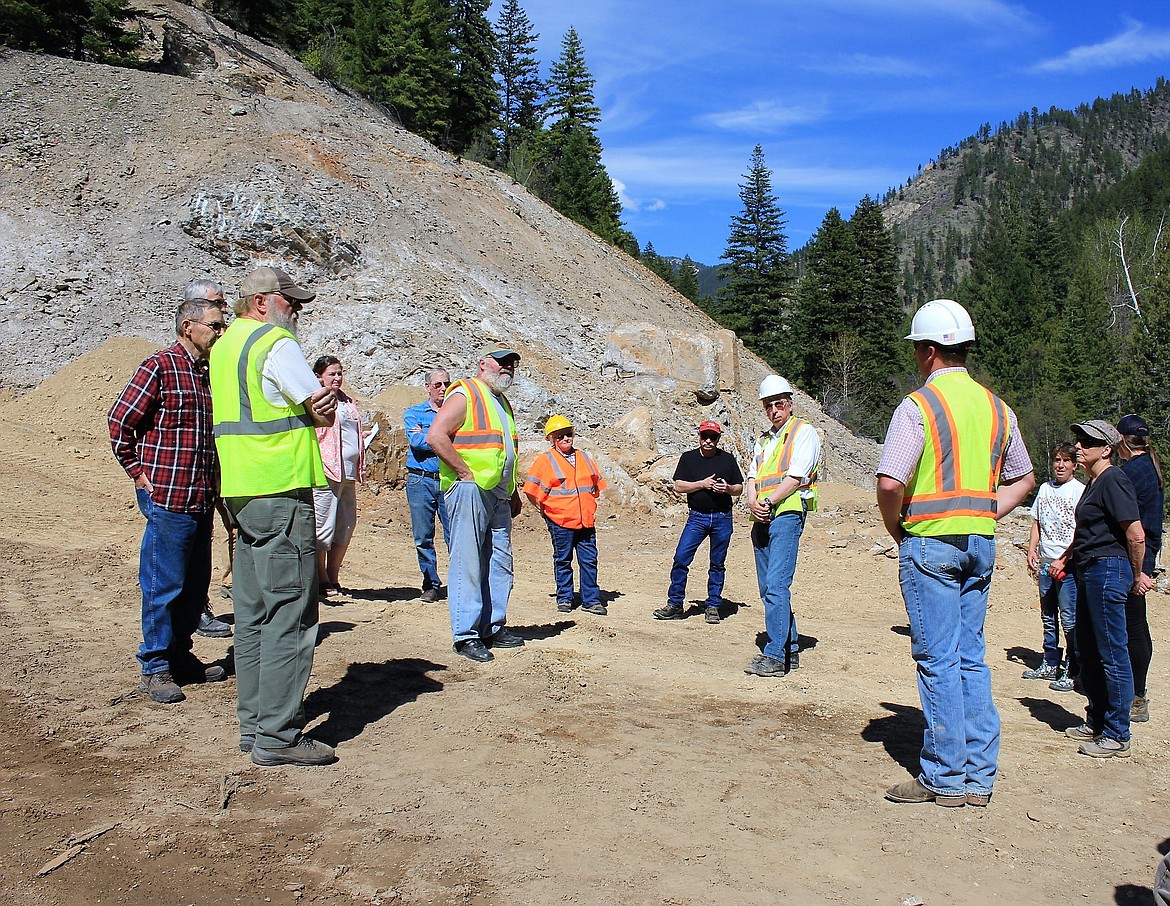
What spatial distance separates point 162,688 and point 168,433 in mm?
1419

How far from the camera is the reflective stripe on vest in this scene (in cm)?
641

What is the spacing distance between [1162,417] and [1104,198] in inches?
3572

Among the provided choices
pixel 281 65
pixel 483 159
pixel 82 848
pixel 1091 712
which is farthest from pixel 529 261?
pixel 82 848

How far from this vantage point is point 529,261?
868 inches

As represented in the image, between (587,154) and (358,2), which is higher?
(358,2)

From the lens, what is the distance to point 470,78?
41.7 m

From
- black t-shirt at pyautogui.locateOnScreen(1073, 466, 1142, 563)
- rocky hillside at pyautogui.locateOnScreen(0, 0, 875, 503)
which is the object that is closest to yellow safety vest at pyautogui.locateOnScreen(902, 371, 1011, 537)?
black t-shirt at pyautogui.locateOnScreen(1073, 466, 1142, 563)

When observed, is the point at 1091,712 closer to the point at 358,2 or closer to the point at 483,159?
the point at 483,159

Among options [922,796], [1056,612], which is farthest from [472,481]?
[1056,612]

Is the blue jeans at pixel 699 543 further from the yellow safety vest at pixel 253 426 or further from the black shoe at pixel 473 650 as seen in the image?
the yellow safety vest at pixel 253 426

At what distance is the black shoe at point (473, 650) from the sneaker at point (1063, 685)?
443 cm

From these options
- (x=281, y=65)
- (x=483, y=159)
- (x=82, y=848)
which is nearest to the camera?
(x=82, y=848)

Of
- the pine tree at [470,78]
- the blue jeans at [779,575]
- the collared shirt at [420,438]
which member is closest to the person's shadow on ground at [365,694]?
the blue jeans at [779,575]

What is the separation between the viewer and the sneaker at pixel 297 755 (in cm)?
404
